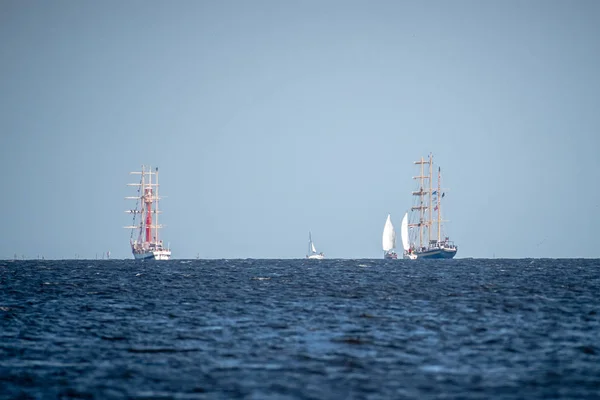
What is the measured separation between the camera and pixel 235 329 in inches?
1316

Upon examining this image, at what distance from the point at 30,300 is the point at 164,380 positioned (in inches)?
1220

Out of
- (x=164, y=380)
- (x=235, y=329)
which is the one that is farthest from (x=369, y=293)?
(x=164, y=380)

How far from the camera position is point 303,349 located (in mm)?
27484

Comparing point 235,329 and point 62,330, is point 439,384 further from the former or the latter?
point 62,330

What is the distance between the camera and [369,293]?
184 feet

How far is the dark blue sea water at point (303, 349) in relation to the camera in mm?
20953

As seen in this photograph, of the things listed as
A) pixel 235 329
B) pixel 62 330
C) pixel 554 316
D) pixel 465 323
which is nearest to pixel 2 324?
pixel 62 330

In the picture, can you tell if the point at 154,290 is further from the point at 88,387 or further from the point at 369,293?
the point at 88,387

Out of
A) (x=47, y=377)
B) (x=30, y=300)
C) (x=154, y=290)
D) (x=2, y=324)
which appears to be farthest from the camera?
(x=154, y=290)

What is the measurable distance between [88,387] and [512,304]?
2907 cm

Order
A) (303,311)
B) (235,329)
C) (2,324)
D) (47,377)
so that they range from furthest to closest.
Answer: (303,311)
(2,324)
(235,329)
(47,377)

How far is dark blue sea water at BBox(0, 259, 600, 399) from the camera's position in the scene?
68.7 ft

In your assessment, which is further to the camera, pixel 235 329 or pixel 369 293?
pixel 369 293

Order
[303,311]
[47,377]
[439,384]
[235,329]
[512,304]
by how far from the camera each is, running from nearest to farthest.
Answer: [439,384] < [47,377] < [235,329] < [303,311] < [512,304]
